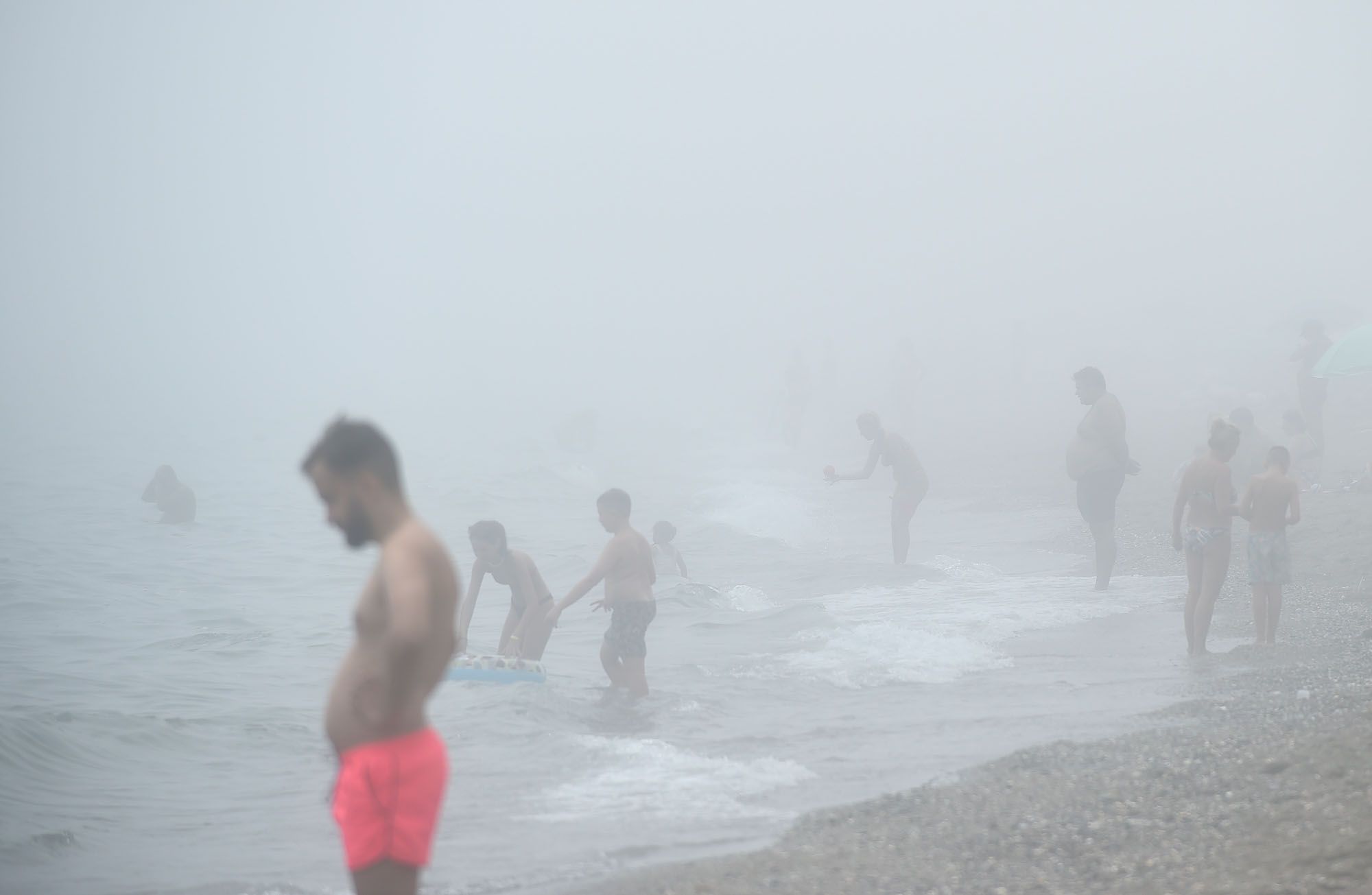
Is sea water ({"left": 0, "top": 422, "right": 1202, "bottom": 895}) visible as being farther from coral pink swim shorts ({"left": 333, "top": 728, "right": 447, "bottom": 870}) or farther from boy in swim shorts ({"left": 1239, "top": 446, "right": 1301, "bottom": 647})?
coral pink swim shorts ({"left": 333, "top": 728, "right": 447, "bottom": 870})

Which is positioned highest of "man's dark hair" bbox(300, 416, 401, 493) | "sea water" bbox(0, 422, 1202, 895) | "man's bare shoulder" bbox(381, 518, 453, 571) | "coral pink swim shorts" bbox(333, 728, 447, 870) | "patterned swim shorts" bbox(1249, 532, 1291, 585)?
"man's dark hair" bbox(300, 416, 401, 493)

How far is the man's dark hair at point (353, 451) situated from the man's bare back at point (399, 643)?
6.2 inches

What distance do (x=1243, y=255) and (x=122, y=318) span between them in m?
125

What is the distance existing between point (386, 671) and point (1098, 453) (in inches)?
360

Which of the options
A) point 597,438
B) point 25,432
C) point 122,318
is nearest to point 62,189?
point 122,318

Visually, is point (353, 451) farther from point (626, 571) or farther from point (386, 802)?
point (626, 571)

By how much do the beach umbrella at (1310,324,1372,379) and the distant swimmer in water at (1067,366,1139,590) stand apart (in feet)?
16.9

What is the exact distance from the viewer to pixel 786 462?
31.9 m

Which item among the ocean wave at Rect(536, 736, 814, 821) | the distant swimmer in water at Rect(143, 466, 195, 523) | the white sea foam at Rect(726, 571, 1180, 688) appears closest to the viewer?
the ocean wave at Rect(536, 736, 814, 821)

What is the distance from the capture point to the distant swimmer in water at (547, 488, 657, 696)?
8016 millimetres

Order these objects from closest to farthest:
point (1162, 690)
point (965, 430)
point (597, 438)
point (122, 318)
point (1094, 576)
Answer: point (1162, 690) → point (1094, 576) → point (965, 430) → point (597, 438) → point (122, 318)

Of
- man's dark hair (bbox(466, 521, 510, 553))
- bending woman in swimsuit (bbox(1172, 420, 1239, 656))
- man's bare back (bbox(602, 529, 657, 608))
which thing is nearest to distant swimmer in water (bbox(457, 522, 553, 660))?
man's dark hair (bbox(466, 521, 510, 553))

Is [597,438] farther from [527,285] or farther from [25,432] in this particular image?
[527,285]

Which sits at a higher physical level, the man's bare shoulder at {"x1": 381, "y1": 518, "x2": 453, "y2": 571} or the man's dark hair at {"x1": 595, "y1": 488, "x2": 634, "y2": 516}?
the man's bare shoulder at {"x1": 381, "y1": 518, "x2": 453, "y2": 571}
